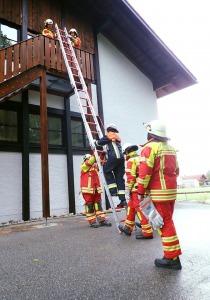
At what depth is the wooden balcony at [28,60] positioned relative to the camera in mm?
6529

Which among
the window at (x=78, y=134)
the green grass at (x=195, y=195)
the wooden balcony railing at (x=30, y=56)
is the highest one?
the wooden balcony railing at (x=30, y=56)

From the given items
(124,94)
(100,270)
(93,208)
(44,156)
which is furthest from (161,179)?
(124,94)

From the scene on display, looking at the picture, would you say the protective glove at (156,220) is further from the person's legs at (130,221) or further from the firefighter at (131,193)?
the person's legs at (130,221)

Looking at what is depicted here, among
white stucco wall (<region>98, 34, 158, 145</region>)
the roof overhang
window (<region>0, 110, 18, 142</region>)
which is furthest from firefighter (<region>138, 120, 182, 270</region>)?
the roof overhang

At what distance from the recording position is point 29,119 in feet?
27.1

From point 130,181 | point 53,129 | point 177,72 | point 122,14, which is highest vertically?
point 122,14

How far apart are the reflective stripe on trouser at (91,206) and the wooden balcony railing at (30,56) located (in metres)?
3.76

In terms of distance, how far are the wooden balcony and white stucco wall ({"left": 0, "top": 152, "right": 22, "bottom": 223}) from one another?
2001mm

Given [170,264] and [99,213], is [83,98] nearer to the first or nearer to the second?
[99,213]

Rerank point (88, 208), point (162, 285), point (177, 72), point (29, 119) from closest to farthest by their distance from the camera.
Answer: point (162, 285) → point (88, 208) → point (29, 119) → point (177, 72)

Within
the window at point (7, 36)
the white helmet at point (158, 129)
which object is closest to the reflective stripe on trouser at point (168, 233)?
the white helmet at point (158, 129)

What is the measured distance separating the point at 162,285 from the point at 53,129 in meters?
7.40

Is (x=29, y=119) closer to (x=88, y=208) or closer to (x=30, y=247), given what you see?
(x=88, y=208)

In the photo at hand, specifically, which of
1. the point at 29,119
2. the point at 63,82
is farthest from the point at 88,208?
the point at 63,82
